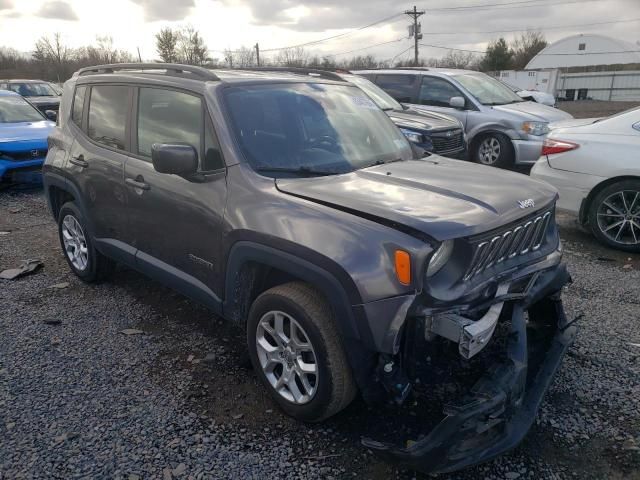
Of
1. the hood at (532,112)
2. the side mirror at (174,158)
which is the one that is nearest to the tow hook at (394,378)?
the side mirror at (174,158)

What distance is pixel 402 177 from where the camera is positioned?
10.1 feet

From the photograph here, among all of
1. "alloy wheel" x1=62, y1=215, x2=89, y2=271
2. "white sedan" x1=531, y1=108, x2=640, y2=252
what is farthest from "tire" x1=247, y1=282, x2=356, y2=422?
"white sedan" x1=531, y1=108, x2=640, y2=252

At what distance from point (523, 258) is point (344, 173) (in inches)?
46.0

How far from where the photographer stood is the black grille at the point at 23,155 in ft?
27.5

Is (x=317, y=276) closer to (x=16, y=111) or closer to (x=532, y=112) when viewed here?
(x=532, y=112)

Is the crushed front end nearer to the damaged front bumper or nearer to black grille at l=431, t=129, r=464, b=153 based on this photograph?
the damaged front bumper

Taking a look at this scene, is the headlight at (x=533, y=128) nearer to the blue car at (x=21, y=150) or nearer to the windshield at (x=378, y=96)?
the windshield at (x=378, y=96)

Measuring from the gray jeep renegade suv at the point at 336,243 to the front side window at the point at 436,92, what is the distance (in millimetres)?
6316

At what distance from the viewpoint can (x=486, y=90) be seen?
10.2 meters

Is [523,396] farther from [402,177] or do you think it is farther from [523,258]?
[402,177]

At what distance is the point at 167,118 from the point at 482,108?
741 centimetres

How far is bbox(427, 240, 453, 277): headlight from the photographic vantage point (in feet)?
7.65

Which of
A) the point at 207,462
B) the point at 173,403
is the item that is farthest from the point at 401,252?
the point at 173,403

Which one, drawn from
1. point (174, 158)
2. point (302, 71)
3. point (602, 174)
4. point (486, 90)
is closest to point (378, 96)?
point (486, 90)
